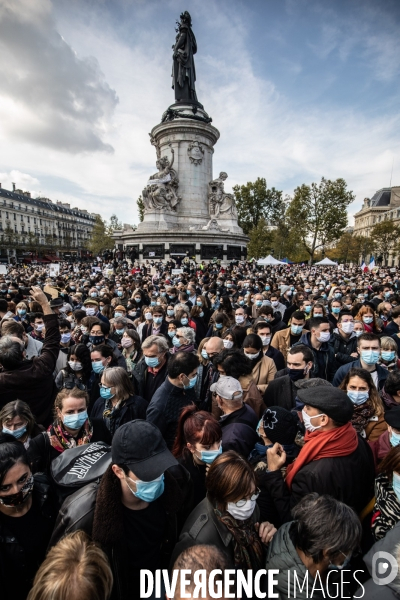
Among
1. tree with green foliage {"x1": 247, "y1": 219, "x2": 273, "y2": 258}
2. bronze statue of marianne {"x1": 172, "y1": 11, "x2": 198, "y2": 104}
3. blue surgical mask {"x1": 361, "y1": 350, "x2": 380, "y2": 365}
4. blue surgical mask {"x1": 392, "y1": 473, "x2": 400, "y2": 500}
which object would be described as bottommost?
blue surgical mask {"x1": 392, "y1": 473, "x2": 400, "y2": 500}

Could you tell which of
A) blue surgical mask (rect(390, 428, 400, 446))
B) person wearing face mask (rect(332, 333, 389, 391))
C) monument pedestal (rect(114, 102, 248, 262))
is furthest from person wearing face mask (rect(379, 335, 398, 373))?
monument pedestal (rect(114, 102, 248, 262))

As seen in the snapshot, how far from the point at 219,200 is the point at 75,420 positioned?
30.9 meters

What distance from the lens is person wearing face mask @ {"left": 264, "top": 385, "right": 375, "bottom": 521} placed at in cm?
211

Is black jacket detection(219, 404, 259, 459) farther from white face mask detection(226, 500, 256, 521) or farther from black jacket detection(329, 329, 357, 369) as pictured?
black jacket detection(329, 329, 357, 369)

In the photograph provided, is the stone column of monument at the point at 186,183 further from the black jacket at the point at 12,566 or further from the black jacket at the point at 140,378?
the black jacket at the point at 12,566

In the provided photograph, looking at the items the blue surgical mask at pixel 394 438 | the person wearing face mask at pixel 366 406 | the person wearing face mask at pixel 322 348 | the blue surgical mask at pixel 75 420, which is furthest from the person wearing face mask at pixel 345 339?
the blue surgical mask at pixel 75 420

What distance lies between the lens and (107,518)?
1.73 metres

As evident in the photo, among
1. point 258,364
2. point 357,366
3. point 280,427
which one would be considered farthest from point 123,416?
point 357,366

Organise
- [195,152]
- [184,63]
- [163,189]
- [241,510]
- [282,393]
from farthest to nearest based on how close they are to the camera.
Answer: [184,63] → [195,152] → [163,189] → [282,393] → [241,510]

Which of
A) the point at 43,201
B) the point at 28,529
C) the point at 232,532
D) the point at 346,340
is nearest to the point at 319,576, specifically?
the point at 232,532

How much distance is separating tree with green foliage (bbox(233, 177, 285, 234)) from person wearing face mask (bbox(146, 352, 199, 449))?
191ft

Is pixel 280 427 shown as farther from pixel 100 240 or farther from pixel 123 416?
pixel 100 240

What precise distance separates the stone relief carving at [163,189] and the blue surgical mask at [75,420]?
92.6ft

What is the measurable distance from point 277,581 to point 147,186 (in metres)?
30.6
